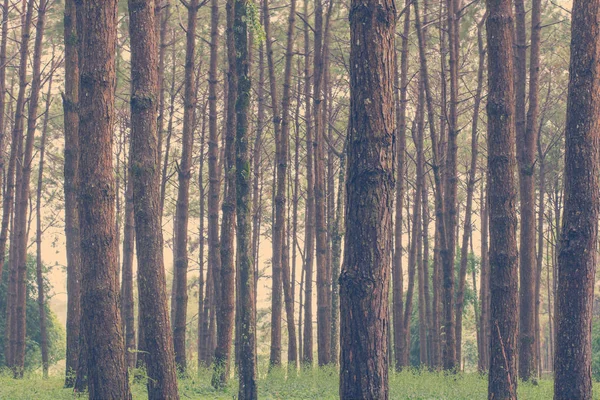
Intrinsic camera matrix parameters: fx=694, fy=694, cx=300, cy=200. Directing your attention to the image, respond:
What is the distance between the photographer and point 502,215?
896cm

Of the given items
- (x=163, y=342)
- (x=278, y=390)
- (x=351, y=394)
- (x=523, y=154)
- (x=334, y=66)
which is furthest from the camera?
(x=334, y=66)

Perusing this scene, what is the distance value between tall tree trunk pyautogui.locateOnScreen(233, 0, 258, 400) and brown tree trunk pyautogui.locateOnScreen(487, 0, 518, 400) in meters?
3.87

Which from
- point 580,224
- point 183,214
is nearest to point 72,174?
point 183,214

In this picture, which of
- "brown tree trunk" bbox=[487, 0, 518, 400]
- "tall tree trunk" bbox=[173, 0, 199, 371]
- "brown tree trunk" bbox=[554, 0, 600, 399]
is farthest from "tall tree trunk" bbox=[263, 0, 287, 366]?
"brown tree trunk" bbox=[554, 0, 600, 399]

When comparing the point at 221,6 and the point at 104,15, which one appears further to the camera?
the point at 221,6

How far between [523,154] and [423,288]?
12.7 meters

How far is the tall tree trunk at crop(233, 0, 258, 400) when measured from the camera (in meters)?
11.1

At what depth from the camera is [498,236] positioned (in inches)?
354

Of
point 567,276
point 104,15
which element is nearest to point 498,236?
point 567,276

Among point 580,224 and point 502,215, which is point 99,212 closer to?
point 502,215

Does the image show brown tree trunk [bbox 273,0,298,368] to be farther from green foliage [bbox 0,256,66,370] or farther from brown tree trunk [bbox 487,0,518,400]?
green foliage [bbox 0,256,66,370]

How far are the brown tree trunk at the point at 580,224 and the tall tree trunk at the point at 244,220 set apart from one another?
4.70 m

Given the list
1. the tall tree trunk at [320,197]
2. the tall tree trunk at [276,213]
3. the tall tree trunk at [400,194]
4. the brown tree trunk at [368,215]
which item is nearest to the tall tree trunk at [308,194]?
the tall tree trunk at [320,197]

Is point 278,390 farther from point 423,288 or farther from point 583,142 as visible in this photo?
point 423,288
